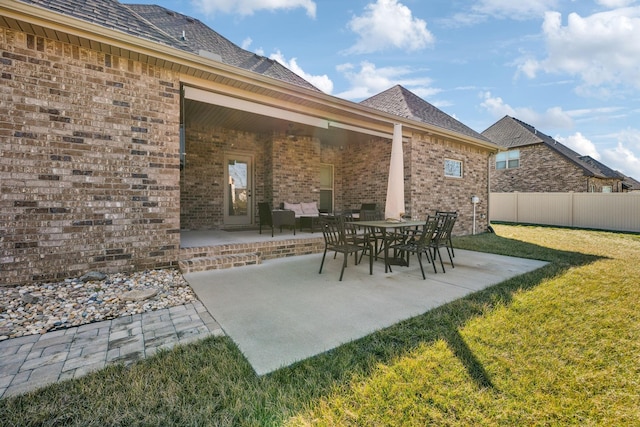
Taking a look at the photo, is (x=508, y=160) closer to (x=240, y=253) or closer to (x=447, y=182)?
(x=447, y=182)

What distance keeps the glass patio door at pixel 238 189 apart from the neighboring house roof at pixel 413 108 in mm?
5323

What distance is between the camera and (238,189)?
9.15m

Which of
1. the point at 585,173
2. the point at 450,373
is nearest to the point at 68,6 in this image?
the point at 450,373

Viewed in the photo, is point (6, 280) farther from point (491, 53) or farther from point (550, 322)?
point (491, 53)

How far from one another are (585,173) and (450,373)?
2100 cm

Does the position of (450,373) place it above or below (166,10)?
below

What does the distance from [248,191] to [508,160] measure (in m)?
19.0

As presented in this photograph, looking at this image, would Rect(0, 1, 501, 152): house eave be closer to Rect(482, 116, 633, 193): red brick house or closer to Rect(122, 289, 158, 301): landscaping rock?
Rect(122, 289, 158, 301): landscaping rock

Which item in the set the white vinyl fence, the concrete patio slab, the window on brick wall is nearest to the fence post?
the white vinyl fence

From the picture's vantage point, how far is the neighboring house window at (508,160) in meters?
19.0

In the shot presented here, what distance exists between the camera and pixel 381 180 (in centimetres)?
920

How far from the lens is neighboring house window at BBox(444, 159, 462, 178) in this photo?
9436 millimetres

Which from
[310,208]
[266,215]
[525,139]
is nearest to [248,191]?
[310,208]

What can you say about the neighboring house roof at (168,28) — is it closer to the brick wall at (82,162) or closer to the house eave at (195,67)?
the house eave at (195,67)
